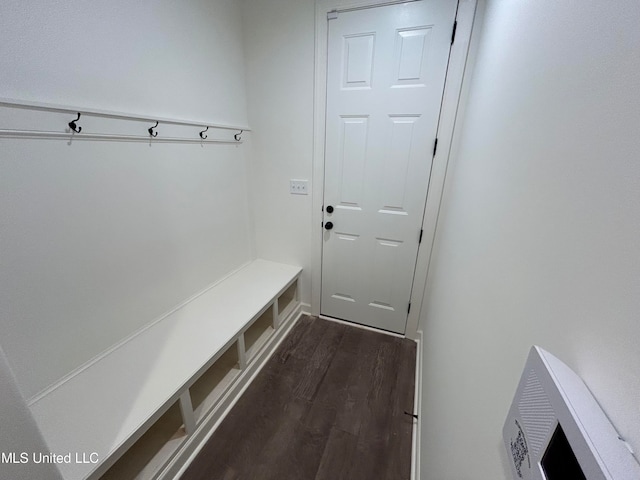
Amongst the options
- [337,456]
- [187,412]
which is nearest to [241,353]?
[187,412]

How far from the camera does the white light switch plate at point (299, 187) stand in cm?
212

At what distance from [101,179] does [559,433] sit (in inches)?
66.5

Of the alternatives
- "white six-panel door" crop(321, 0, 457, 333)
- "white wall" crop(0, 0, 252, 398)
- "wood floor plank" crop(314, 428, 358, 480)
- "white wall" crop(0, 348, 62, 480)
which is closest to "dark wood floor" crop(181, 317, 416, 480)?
"wood floor plank" crop(314, 428, 358, 480)

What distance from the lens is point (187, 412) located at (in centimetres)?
130

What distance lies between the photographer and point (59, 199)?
112 centimetres

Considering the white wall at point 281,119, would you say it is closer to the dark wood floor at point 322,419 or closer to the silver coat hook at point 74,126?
the dark wood floor at point 322,419

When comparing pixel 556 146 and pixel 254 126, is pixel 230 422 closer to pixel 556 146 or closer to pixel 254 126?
pixel 556 146

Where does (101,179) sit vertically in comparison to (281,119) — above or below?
below

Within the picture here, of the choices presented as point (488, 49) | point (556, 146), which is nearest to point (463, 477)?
point (556, 146)

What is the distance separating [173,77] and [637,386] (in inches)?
79.4

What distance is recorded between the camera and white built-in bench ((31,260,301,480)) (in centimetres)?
101

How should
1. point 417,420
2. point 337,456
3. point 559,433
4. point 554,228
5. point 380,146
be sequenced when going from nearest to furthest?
point 559,433 < point 554,228 < point 337,456 < point 417,420 < point 380,146

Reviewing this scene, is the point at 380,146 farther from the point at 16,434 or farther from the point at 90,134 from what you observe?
the point at 16,434

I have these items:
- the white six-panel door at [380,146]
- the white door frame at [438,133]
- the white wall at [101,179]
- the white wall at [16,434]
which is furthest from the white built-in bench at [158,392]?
the white door frame at [438,133]
